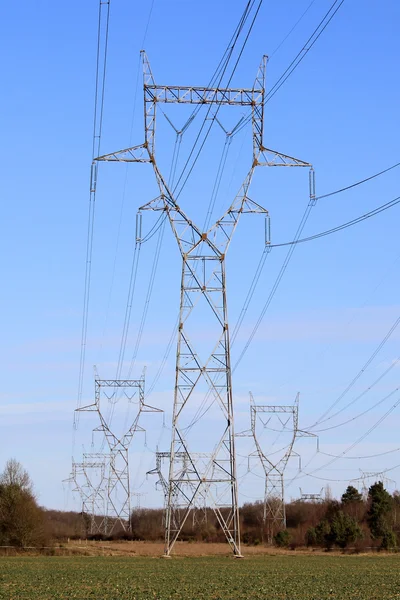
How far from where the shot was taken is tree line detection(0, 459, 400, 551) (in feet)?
236

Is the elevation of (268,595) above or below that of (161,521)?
below

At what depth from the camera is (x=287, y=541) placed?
8800 centimetres

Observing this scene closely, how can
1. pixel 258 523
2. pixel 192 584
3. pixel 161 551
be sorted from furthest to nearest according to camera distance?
pixel 258 523 → pixel 161 551 → pixel 192 584

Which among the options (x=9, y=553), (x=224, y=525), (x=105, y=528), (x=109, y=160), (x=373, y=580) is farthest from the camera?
(x=105, y=528)

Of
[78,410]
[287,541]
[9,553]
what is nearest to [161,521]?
[287,541]

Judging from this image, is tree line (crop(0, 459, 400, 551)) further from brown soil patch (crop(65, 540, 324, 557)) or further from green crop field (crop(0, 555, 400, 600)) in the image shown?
green crop field (crop(0, 555, 400, 600))

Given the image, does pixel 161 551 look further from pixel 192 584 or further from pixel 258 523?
pixel 258 523

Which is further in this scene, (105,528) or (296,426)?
(105,528)

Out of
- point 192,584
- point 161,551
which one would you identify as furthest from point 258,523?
point 192,584

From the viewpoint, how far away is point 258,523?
12144 cm

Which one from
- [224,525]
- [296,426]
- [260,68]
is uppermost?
[260,68]

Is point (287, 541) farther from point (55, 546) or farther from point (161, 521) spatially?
point (161, 521)

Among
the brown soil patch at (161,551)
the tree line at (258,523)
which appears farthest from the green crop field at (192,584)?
the tree line at (258,523)

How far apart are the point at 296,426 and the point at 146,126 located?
1954 inches
